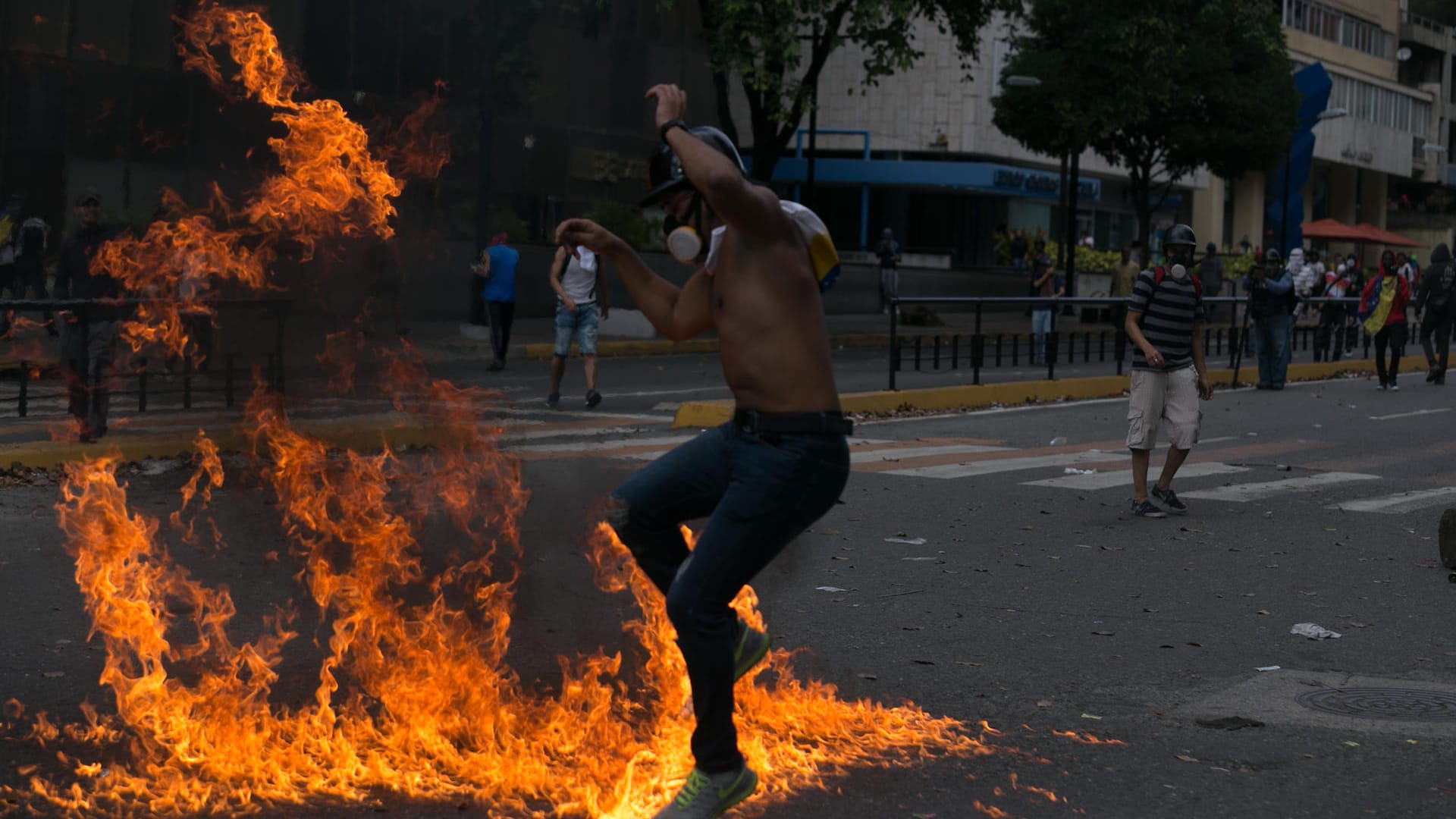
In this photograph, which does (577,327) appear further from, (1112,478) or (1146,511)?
(1146,511)

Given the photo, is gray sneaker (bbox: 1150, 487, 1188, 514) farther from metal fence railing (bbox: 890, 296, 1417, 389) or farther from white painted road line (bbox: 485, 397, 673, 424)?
metal fence railing (bbox: 890, 296, 1417, 389)

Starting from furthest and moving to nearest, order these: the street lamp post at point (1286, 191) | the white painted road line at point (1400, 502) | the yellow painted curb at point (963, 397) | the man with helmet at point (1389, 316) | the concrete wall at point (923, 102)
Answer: the concrete wall at point (923, 102)
the street lamp post at point (1286, 191)
the man with helmet at point (1389, 316)
the yellow painted curb at point (963, 397)
the white painted road line at point (1400, 502)

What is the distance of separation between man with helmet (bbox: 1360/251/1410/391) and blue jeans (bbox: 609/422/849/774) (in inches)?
778

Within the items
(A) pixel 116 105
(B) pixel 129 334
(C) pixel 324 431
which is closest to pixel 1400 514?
(C) pixel 324 431

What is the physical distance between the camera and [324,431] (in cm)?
890

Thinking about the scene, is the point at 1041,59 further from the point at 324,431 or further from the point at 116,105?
the point at 324,431

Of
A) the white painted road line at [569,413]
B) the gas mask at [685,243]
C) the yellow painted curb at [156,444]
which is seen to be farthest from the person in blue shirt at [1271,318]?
the gas mask at [685,243]

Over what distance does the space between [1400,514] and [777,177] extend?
139 feet

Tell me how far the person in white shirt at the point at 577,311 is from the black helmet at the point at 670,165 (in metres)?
11.8

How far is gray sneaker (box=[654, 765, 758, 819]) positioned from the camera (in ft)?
13.7

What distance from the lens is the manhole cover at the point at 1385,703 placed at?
5.63 m

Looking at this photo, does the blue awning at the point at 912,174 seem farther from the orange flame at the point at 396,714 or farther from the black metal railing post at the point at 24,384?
the orange flame at the point at 396,714

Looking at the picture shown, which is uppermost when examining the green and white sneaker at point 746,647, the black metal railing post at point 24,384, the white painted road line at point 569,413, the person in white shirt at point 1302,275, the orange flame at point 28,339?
the person in white shirt at point 1302,275

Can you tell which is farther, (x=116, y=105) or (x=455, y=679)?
(x=116, y=105)
